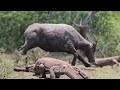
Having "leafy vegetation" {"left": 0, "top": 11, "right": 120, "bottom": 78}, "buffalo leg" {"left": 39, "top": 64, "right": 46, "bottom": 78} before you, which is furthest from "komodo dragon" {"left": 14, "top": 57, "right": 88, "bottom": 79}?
"leafy vegetation" {"left": 0, "top": 11, "right": 120, "bottom": 78}

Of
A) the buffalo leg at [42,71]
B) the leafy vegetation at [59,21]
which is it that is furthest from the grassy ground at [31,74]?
the buffalo leg at [42,71]

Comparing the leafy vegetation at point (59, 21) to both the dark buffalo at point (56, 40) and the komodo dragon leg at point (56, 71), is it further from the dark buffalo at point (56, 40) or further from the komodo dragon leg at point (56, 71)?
the komodo dragon leg at point (56, 71)

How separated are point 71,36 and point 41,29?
16.8 inches

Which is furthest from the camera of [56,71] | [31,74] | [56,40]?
[56,40]

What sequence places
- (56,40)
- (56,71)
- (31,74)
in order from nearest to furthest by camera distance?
(56,71), (31,74), (56,40)

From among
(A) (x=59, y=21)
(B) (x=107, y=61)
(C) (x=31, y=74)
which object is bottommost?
(C) (x=31, y=74)

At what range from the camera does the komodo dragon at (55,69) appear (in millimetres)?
4621

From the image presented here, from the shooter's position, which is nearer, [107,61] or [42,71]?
[42,71]

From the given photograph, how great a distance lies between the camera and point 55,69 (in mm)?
4645

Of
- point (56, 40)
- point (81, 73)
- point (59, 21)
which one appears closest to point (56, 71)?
point (81, 73)

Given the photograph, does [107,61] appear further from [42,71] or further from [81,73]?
[42,71]
